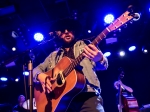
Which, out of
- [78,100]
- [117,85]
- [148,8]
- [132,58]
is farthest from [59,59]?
[132,58]

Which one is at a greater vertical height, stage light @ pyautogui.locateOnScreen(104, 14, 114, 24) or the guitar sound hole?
stage light @ pyautogui.locateOnScreen(104, 14, 114, 24)

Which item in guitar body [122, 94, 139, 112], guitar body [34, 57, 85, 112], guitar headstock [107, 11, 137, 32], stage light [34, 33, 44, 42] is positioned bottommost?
guitar body [122, 94, 139, 112]

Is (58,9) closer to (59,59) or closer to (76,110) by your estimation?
(59,59)

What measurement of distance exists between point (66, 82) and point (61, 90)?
0.13m

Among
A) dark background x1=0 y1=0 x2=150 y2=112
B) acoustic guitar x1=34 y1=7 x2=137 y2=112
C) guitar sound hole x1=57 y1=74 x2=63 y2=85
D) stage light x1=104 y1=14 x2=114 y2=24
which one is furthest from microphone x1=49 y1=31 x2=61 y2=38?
stage light x1=104 y1=14 x2=114 y2=24

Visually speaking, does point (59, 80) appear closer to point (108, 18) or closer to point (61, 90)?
point (61, 90)

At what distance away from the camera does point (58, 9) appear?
322 inches

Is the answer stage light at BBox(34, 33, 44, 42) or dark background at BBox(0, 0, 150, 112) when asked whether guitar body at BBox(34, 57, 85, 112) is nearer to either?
dark background at BBox(0, 0, 150, 112)

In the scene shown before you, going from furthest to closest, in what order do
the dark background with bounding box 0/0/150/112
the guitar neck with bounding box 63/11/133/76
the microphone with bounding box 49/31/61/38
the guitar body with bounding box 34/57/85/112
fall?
1. the dark background with bounding box 0/0/150/112
2. the microphone with bounding box 49/31/61/38
3. the guitar neck with bounding box 63/11/133/76
4. the guitar body with bounding box 34/57/85/112

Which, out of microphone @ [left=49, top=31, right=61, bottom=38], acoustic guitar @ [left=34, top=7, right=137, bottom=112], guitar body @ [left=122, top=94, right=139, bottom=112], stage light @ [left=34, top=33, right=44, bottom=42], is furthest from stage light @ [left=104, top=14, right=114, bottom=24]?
acoustic guitar @ [left=34, top=7, right=137, bottom=112]

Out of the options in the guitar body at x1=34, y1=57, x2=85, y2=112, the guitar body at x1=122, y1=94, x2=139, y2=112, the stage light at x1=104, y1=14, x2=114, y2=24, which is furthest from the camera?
the stage light at x1=104, y1=14, x2=114, y2=24

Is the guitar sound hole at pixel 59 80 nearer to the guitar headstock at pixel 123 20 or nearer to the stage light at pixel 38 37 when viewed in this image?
the guitar headstock at pixel 123 20

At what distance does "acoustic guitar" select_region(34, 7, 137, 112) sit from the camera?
2717 millimetres

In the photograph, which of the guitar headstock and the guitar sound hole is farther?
the guitar sound hole
